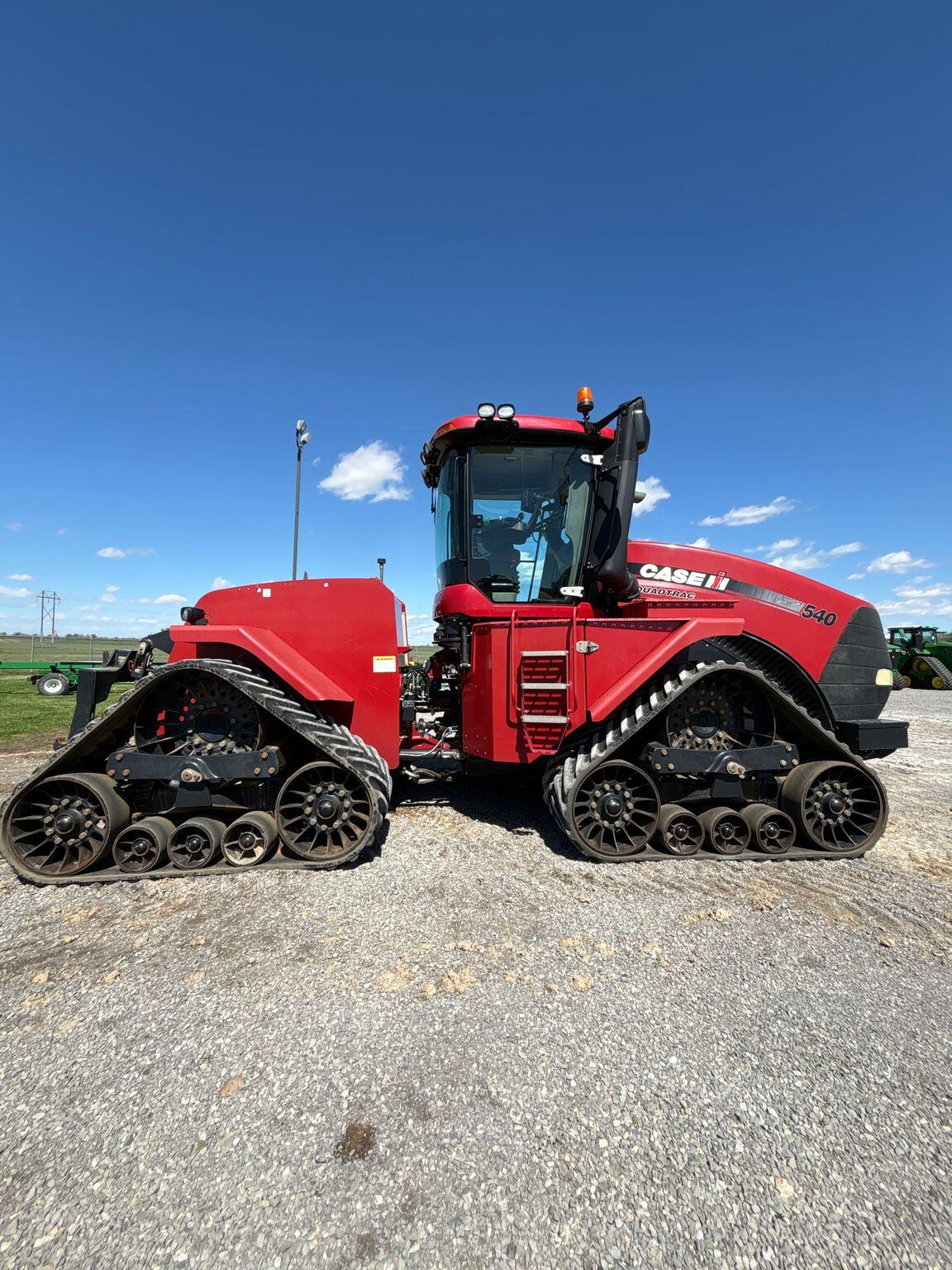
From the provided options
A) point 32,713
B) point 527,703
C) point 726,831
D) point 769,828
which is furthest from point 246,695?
point 32,713

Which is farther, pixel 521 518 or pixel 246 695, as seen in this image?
pixel 521 518

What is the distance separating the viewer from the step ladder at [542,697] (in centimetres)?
434

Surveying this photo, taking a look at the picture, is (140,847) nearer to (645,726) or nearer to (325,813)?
(325,813)

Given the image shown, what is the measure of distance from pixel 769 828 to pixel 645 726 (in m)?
1.32

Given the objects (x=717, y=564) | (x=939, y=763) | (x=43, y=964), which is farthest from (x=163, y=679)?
(x=939, y=763)

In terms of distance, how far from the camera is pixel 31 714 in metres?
12.4

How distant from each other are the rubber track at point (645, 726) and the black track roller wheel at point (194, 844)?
256cm

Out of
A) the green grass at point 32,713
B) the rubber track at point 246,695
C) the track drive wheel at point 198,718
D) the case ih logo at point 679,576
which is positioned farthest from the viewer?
the green grass at point 32,713

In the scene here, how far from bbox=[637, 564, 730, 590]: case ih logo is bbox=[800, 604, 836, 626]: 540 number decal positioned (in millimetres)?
771

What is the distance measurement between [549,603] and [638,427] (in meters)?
1.63

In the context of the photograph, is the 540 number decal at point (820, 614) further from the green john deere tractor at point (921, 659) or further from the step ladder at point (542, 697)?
the green john deere tractor at point (921, 659)

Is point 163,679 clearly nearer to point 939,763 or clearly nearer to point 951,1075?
point 951,1075

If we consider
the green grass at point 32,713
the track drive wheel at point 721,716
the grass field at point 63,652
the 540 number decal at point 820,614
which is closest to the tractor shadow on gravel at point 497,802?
the track drive wheel at point 721,716

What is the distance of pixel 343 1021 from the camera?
7.87 feet
